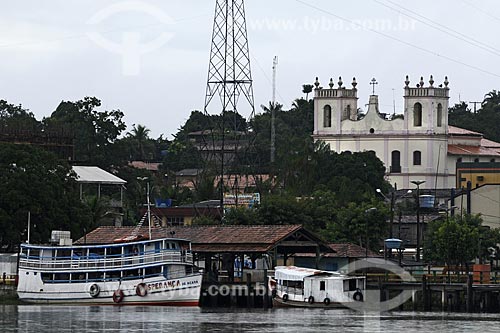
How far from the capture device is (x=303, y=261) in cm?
10119

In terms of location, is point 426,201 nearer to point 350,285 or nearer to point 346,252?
point 346,252

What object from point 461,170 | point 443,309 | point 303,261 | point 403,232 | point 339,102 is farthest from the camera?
point 339,102

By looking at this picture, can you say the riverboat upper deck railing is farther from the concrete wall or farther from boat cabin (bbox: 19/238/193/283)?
the concrete wall

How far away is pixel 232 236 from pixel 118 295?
7.50 metres

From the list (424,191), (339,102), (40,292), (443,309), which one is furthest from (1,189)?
(339,102)

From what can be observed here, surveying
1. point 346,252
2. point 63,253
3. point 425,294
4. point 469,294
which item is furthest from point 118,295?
point 469,294

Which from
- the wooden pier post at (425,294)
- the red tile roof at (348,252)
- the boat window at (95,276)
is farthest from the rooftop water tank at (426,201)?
the boat window at (95,276)

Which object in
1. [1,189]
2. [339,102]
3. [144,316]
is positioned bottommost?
[144,316]

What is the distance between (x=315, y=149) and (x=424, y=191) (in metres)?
20.4

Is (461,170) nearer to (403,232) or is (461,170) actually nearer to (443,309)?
(403,232)

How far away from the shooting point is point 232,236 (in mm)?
91125

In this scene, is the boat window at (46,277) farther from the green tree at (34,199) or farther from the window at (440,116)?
the window at (440,116)

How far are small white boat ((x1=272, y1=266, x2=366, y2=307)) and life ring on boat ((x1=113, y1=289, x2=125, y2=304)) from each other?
8984mm

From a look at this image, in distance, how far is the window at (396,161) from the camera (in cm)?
19050
